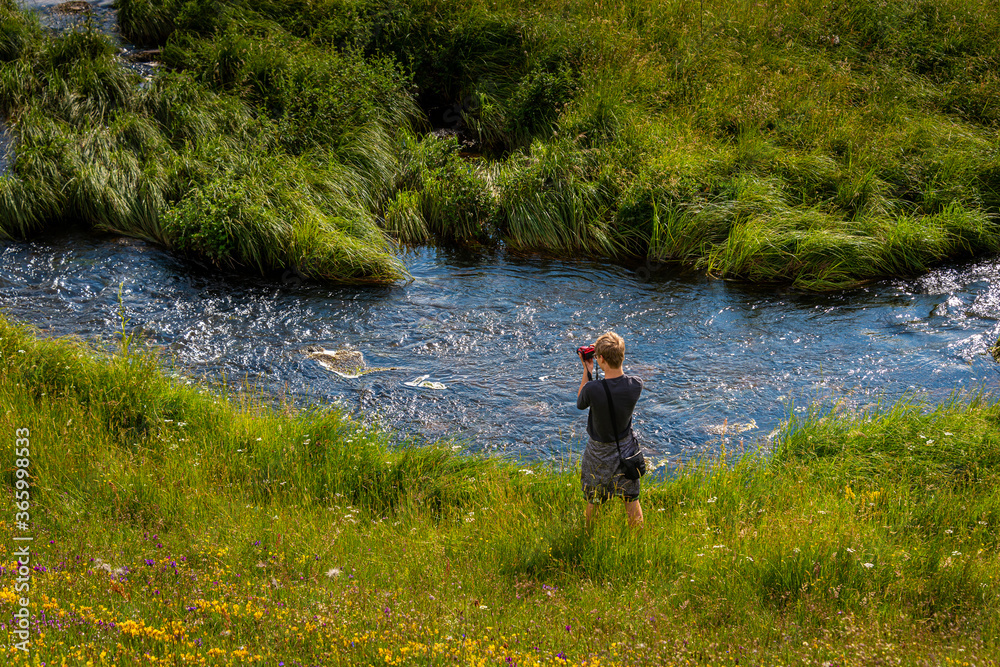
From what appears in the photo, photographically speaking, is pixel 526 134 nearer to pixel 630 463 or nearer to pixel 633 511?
pixel 630 463

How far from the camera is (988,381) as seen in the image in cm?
898

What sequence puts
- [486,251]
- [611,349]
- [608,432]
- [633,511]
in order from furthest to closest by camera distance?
1. [486,251]
2. [633,511]
3. [608,432]
4. [611,349]

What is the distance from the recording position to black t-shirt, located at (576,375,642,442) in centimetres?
583

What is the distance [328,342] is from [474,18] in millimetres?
9161

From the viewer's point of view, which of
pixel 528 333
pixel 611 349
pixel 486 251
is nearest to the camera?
pixel 611 349

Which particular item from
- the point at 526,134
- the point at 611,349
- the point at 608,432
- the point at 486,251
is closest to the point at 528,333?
the point at 486,251

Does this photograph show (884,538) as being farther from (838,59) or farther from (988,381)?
(838,59)

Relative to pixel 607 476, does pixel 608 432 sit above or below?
above

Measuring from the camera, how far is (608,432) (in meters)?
5.95

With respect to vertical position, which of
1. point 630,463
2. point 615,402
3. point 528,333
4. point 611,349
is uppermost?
point 611,349

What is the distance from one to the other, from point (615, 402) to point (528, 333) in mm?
4452

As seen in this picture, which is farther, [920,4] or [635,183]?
[920,4]

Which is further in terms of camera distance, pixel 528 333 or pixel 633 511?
pixel 528 333

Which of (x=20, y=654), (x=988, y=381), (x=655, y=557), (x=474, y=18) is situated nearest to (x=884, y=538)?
(x=655, y=557)
